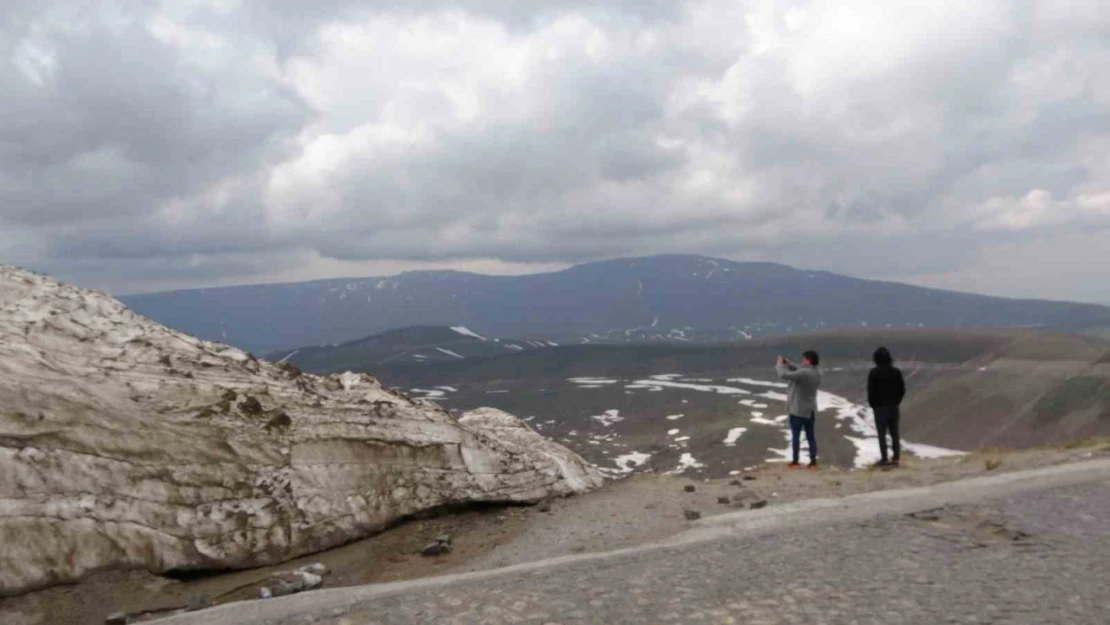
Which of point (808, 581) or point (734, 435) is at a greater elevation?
point (808, 581)

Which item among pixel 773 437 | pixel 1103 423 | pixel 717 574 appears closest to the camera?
pixel 717 574

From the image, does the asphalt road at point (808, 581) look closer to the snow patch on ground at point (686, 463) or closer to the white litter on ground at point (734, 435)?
the snow patch on ground at point (686, 463)

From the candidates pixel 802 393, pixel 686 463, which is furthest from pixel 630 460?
pixel 802 393

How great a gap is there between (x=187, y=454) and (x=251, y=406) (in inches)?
75.6

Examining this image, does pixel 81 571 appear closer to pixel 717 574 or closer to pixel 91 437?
pixel 91 437

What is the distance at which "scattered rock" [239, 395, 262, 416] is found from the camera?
630 inches

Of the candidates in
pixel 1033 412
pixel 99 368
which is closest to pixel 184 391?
Result: pixel 99 368

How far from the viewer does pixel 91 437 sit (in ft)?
44.2

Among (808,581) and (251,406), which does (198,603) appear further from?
(808,581)

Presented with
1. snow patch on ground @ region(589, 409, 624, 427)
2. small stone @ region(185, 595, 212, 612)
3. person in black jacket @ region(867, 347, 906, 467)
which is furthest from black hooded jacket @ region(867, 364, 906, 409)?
snow patch on ground @ region(589, 409, 624, 427)

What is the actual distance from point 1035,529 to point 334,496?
12.4m

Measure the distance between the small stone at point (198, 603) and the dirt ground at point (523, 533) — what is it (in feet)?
0.80

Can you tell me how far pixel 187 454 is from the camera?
14.4m

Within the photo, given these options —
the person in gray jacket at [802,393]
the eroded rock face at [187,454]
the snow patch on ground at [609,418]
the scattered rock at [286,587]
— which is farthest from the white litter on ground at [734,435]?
the scattered rock at [286,587]
